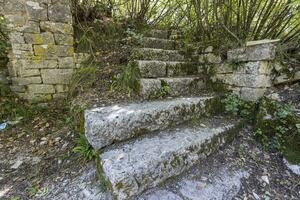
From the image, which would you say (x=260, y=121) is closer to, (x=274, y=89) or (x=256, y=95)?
(x=256, y=95)

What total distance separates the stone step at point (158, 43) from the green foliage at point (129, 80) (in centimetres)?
79

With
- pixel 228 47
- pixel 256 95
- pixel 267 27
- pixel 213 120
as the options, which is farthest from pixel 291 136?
pixel 267 27

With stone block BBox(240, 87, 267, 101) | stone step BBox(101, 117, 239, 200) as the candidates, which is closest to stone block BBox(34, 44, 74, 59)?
stone step BBox(101, 117, 239, 200)

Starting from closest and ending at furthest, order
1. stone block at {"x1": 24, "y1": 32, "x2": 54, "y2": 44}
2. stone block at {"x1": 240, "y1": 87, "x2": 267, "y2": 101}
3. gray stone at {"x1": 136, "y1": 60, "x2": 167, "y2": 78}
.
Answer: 1. stone block at {"x1": 240, "y1": 87, "x2": 267, "y2": 101}
2. gray stone at {"x1": 136, "y1": 60, "x2": 167, "y2": 78}
3. stone block at {"x1": 24, "y1": 32, "x2": 54, "y2": 44}

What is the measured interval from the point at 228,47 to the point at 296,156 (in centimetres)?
135

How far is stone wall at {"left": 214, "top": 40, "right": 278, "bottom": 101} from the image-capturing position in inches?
80.5

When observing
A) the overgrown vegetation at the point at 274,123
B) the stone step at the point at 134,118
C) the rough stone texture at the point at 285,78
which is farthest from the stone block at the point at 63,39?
the rough stone texture at the point at 285,78

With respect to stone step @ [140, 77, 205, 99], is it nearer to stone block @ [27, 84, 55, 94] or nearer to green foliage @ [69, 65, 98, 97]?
green foliage @ [69, 65, 98, 97]

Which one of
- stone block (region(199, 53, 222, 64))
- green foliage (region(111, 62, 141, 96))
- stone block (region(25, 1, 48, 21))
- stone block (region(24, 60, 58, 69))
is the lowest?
green foliage (region(111, 62, 141, 96))

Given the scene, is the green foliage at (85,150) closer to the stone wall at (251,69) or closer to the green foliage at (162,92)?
the green foliage at (162,92)

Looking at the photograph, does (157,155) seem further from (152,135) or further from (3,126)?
(3,126)

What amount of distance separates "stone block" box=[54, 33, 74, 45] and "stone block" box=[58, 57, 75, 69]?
0.21 metres

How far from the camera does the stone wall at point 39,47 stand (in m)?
2.46

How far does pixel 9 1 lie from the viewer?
2.39 metres
